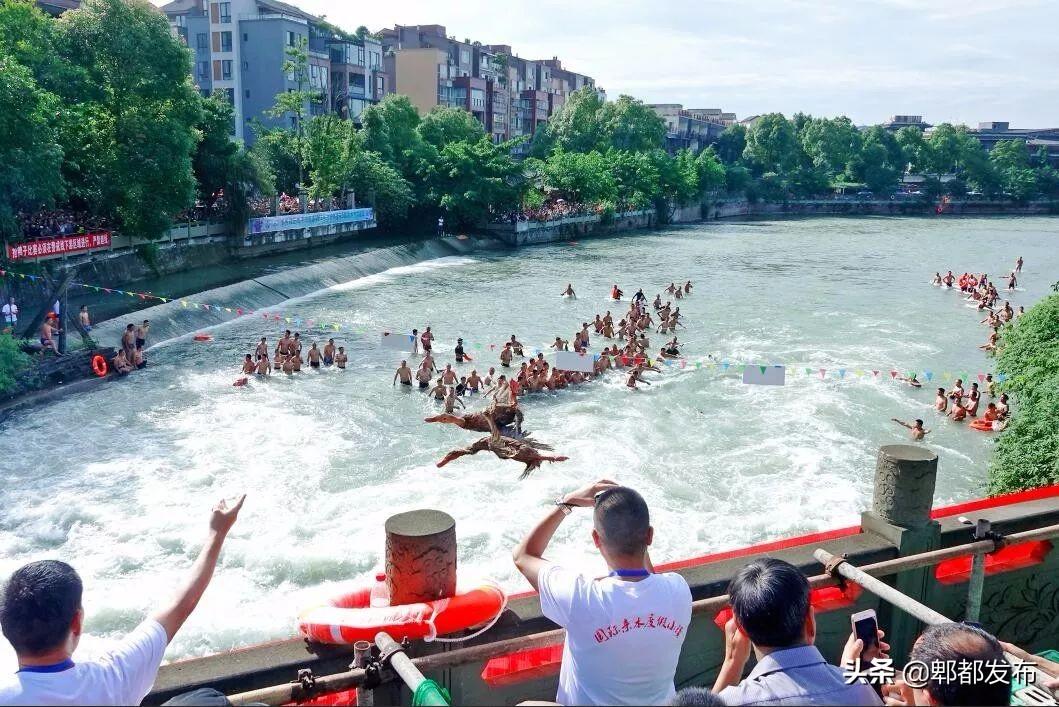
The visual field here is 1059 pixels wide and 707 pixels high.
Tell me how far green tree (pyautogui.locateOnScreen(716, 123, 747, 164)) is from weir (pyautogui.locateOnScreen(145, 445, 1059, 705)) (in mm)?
112613

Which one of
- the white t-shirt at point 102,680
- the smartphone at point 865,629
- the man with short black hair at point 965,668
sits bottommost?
the smartphone at point 865,629

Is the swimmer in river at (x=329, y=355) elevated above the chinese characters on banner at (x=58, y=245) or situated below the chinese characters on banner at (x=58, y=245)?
below

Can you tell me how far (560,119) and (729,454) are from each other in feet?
Answer: 235

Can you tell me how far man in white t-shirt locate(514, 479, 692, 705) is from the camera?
3.13 meters

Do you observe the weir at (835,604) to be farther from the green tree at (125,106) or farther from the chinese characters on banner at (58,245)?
the green tree at (125,106)

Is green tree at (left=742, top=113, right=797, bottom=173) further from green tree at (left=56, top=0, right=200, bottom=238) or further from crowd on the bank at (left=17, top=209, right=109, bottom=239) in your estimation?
crowd on the bank at (left=17, top=209, right=109, bottom=239)

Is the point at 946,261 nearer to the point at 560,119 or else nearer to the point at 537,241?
the point at 537,241

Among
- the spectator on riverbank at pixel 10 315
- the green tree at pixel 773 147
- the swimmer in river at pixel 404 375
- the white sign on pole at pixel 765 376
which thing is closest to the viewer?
the white sign on pole at pixel 765 376

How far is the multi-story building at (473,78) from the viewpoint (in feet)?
251

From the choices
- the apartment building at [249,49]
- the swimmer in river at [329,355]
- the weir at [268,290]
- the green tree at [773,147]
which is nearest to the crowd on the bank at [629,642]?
the swimmer in river at [329,355]

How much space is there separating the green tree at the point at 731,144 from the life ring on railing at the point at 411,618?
378 feet

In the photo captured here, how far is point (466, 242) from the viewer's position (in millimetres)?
51344

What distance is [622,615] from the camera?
3.12 metres

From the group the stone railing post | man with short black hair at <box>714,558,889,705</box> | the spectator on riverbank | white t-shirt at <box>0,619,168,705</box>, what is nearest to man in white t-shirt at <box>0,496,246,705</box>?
white t-shirt at <box>0,619,168,705</box>
